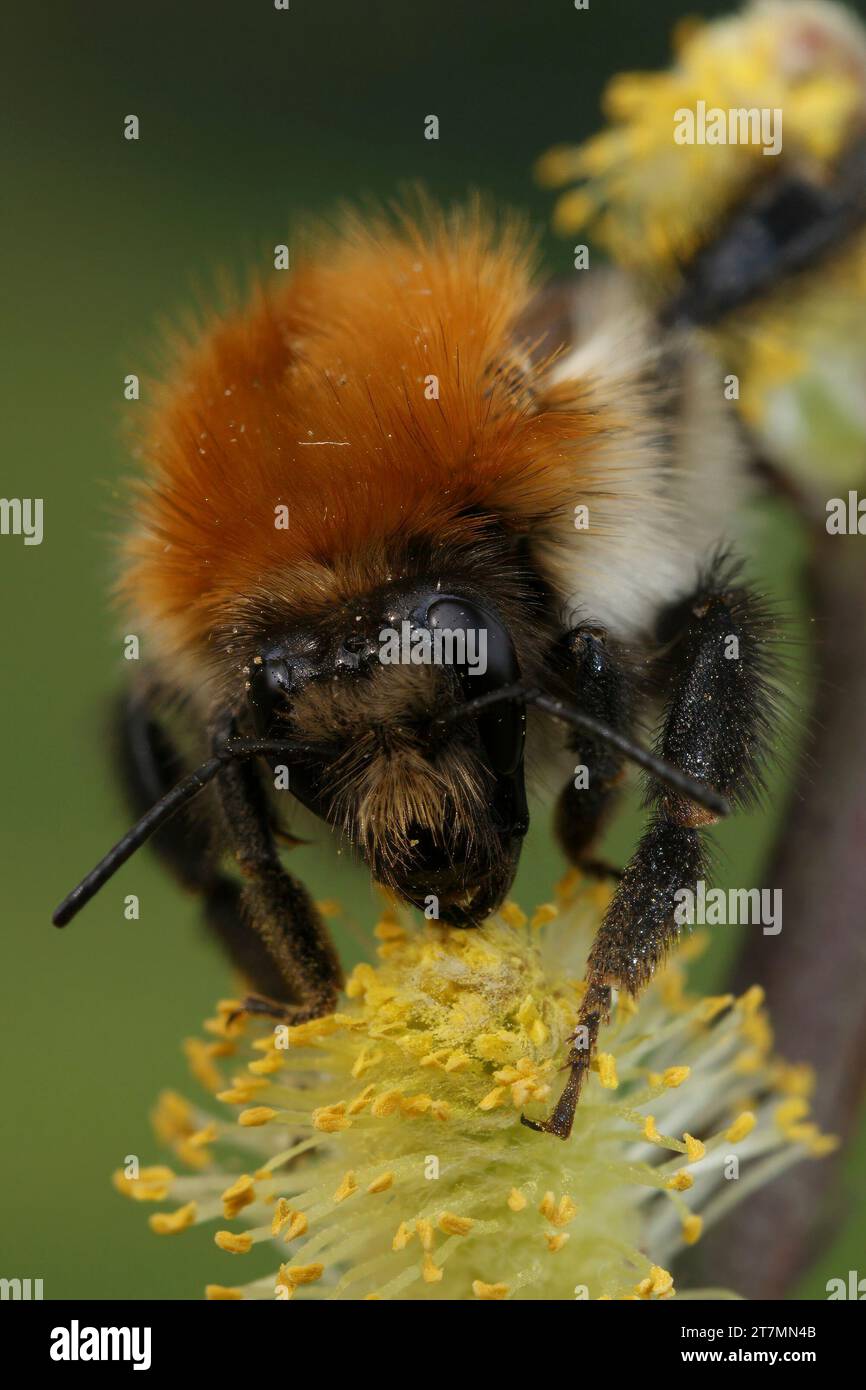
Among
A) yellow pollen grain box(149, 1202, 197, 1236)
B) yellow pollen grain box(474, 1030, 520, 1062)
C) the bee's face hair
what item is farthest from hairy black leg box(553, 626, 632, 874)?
yellow pollen grain box(149, 1202, 197, 1236)

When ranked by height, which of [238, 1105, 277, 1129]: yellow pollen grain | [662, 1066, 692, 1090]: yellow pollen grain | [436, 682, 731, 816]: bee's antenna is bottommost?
[238, 1105, 277, 1129]: yellow pollen grain

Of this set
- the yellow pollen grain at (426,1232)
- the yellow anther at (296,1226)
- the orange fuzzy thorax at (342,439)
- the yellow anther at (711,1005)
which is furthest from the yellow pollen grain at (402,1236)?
the orange fuzzy thorax at (342,439)

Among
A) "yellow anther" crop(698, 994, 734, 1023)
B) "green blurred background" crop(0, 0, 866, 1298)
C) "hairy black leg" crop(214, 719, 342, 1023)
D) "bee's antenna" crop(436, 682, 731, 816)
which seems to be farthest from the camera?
"green blurred background" crop(0, 0, 866, 1298)

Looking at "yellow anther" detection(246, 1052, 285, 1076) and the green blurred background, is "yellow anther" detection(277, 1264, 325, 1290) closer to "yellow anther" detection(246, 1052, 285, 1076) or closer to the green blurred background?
"yellow anther" detection(246, 1052, 285, 1076)

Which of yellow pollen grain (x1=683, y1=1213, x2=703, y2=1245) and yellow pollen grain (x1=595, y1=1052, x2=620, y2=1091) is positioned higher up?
yellow pollen grain (x1=595, y1=1052, x2=620, y2=1091)

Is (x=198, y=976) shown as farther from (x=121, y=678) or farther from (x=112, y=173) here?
(x=112, y=173)

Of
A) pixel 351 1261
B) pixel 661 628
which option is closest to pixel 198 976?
pixel 351 1261

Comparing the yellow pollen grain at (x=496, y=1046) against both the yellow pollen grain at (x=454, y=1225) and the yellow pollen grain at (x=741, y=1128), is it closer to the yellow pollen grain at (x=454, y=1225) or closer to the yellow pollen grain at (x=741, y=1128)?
the yellow pollen grain at (x=454, y=1225)

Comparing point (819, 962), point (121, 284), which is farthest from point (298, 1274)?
point (121, 284)
